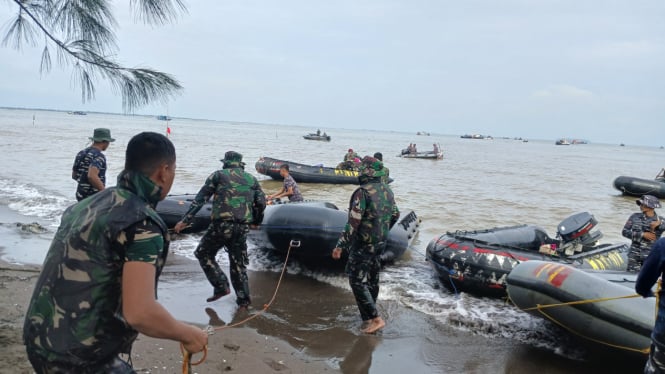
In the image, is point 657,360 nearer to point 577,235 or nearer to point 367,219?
point 367,219

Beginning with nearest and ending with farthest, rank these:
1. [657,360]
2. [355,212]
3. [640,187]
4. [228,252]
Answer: [657,360], [355,212], [228,252], [640,187]

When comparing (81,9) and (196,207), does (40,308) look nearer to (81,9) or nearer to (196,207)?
(81,9)

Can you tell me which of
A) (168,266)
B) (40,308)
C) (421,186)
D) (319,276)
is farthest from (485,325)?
(421,186)

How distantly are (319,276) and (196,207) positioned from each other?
2215 mm

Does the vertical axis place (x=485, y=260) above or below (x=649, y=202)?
below

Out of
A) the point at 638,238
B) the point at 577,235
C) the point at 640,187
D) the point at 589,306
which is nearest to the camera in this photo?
the point at 589,306

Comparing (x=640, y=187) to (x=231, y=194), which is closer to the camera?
(x=231, y=194)

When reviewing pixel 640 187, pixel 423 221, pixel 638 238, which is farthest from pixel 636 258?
pixel 640 187

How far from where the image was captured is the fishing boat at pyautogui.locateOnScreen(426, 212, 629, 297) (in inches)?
242

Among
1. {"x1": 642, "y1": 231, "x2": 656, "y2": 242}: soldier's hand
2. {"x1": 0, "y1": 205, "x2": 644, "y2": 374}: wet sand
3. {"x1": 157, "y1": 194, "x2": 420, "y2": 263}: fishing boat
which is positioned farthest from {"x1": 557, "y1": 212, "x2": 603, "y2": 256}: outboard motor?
{"x1": 0, "y1": 205, "x2": 644, "y2": 374}: wet sand

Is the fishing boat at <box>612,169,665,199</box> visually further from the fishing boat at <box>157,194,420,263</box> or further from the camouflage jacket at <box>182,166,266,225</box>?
the camouflage jacket at <box>182,166,266,225</box>

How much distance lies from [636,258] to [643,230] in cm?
39

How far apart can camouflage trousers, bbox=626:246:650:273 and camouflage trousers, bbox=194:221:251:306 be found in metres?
4.98

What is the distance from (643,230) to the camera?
625 centimetres
